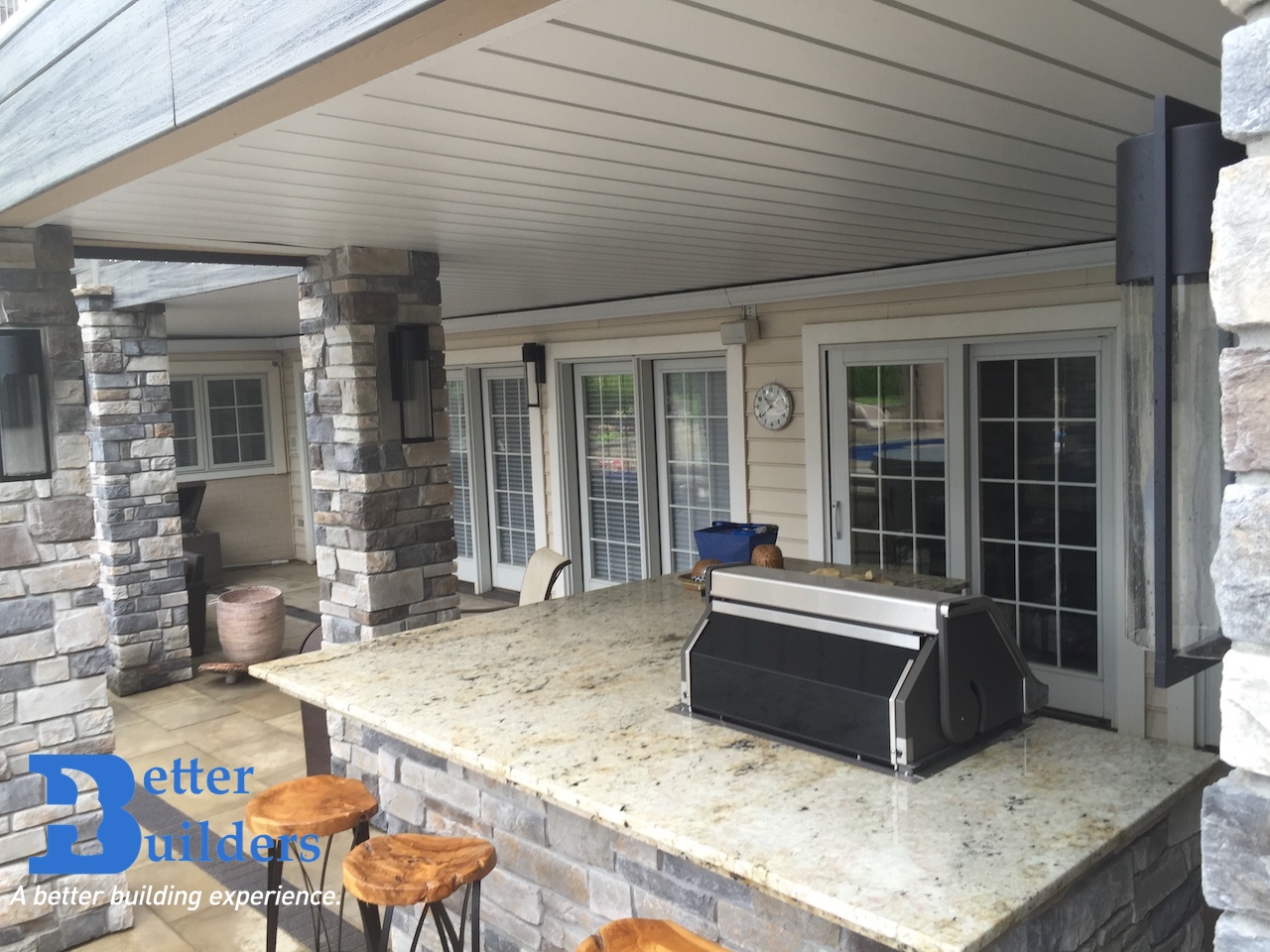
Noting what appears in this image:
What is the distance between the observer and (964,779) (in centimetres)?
202

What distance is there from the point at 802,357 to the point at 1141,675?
7.69 ft

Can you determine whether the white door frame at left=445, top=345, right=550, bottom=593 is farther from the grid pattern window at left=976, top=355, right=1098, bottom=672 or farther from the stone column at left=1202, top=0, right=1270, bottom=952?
the stone column at left=1202, top=0, right=1270, bottom=952

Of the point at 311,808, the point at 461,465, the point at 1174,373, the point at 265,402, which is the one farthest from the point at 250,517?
the point at 1174,373

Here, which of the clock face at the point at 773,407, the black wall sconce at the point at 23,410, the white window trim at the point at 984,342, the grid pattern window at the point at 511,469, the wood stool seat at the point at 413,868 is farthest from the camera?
the grid pattern window at the point at 511,469

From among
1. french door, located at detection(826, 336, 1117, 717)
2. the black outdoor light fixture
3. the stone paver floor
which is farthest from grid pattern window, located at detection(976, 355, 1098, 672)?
the black outdoor light fixture

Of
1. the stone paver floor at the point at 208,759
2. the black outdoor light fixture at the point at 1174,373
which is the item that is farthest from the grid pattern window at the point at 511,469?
the black outdoor light fixture at the point at 1174,373

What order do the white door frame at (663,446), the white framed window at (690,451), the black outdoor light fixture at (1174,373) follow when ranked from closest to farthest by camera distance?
the black outdoor light fixture at (1174,373), the white framed window at (690,451), the white door frame at (663,446)

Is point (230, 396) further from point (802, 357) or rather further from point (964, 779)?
point (964, 779)

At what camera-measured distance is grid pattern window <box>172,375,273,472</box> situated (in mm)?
10016

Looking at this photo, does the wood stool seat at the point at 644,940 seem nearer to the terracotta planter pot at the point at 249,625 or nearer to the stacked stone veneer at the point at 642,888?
the stacked stone veneer at the point at 642,888

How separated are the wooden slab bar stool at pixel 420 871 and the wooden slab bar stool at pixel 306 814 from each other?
0.52ft

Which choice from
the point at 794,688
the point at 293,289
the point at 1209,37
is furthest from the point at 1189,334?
the point at 293,289

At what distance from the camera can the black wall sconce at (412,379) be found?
4.16 meters

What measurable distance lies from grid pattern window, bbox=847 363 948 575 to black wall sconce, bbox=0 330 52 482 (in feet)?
12.6
